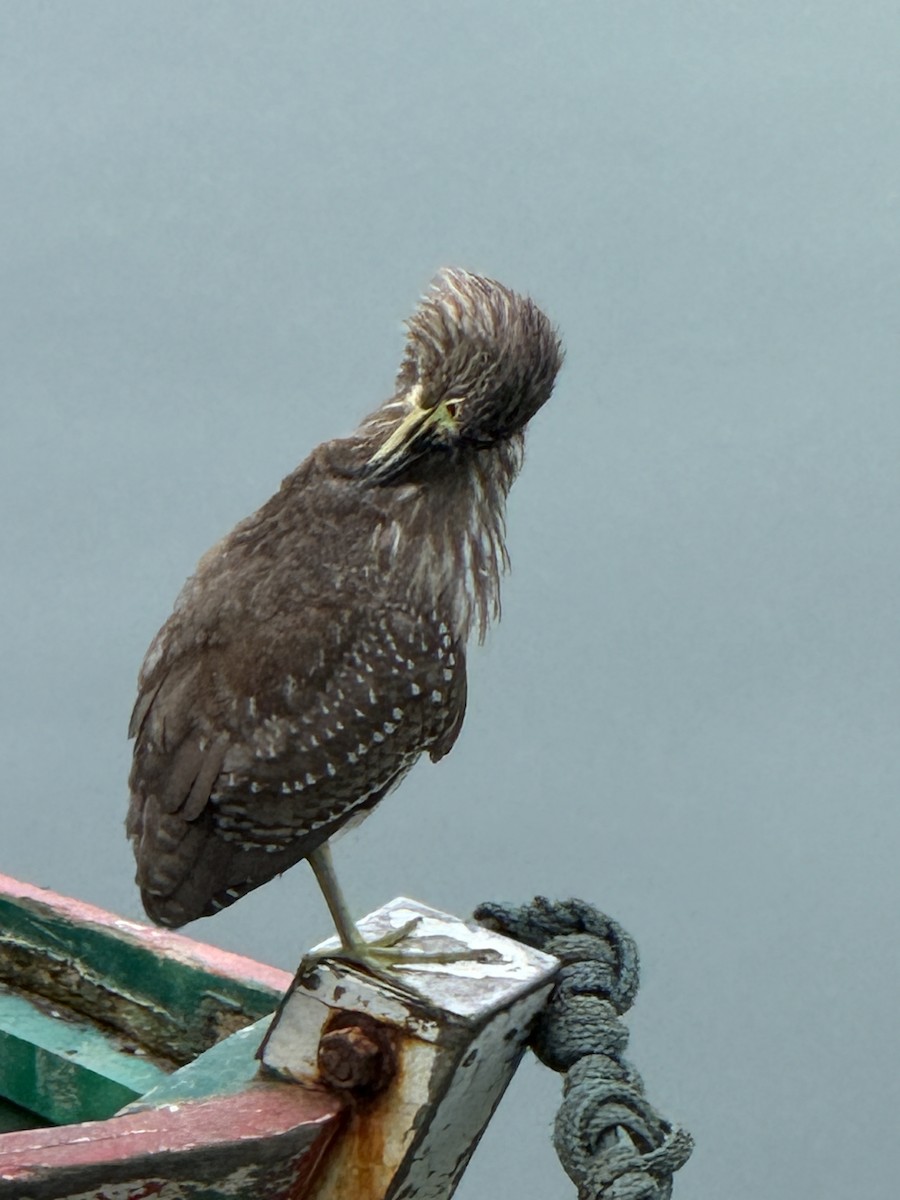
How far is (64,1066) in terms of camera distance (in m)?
3.84

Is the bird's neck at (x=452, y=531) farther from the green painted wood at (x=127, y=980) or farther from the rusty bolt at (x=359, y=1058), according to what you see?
the green painted wood at (x=127, y=980)

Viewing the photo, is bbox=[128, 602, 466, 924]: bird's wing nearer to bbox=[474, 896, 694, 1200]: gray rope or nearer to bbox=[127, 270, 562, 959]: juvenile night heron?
bbox=[127, 270, 562, 959]: juvenile night heron

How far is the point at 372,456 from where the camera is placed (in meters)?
2.92

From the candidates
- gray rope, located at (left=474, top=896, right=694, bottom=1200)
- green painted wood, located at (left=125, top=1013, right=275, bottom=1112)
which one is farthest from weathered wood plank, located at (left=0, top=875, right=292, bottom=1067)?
gray rope, located at (left=474, top=896, right=694, bottom=1200)

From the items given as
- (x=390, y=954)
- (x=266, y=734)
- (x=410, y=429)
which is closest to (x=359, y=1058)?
(x=390, y=954)

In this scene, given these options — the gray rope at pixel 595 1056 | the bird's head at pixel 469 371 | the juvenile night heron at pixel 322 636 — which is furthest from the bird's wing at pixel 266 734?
the gray rope at pixel 595 1056

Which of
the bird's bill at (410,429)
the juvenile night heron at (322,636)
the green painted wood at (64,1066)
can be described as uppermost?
the bird's bill at (410,429)

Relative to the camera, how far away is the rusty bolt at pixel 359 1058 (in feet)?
9.55

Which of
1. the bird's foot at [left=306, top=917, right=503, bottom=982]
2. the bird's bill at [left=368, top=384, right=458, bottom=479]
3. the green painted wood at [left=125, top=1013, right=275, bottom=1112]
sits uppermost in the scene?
the bird's bill at [left=368, top=384, right=458, bottom=479]

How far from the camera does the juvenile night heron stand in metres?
2.91

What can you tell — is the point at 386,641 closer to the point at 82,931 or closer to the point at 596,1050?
the point at 596,1050

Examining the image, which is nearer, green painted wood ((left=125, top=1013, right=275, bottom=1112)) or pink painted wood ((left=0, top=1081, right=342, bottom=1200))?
pink painted wood ((left=0, top=1081, right=342, bottom=1200))

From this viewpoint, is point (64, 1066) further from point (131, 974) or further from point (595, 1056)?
point (595, 1056)

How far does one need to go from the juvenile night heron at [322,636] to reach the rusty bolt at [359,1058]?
276 millimetres
